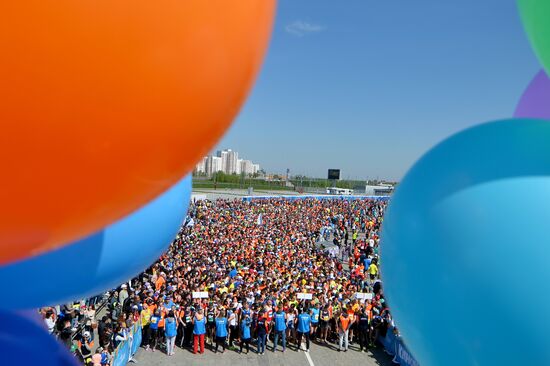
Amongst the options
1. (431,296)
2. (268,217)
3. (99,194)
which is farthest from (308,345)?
(268,217)

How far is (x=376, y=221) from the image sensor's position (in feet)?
123

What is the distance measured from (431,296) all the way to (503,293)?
0.31m

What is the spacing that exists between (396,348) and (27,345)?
36.6ft

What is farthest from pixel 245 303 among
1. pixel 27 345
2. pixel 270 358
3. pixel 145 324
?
pixel 27 345

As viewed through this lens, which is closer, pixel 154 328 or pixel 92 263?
pixel 92 263

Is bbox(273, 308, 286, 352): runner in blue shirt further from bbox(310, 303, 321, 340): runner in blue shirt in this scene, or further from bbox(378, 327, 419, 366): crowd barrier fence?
bbox(378, 327, 419, 366): crowd barrier fence

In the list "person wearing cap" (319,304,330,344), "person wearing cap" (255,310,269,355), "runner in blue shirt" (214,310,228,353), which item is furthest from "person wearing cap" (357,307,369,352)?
"runner in blue shirt" (214,310,228,353)

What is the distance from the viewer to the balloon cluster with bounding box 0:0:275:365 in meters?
1.26

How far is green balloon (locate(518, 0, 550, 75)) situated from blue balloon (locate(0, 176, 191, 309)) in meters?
2.27

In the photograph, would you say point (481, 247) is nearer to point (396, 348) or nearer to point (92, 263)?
point (92, 263)

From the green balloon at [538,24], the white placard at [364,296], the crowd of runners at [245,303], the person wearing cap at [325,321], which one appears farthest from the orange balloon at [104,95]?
the white placard at [364,296]

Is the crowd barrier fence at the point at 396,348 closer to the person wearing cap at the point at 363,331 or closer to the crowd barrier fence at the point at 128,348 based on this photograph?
the person wearing cap at the point at 363,331

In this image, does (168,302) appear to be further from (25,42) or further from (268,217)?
(268,217)

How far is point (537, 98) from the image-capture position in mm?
3395
